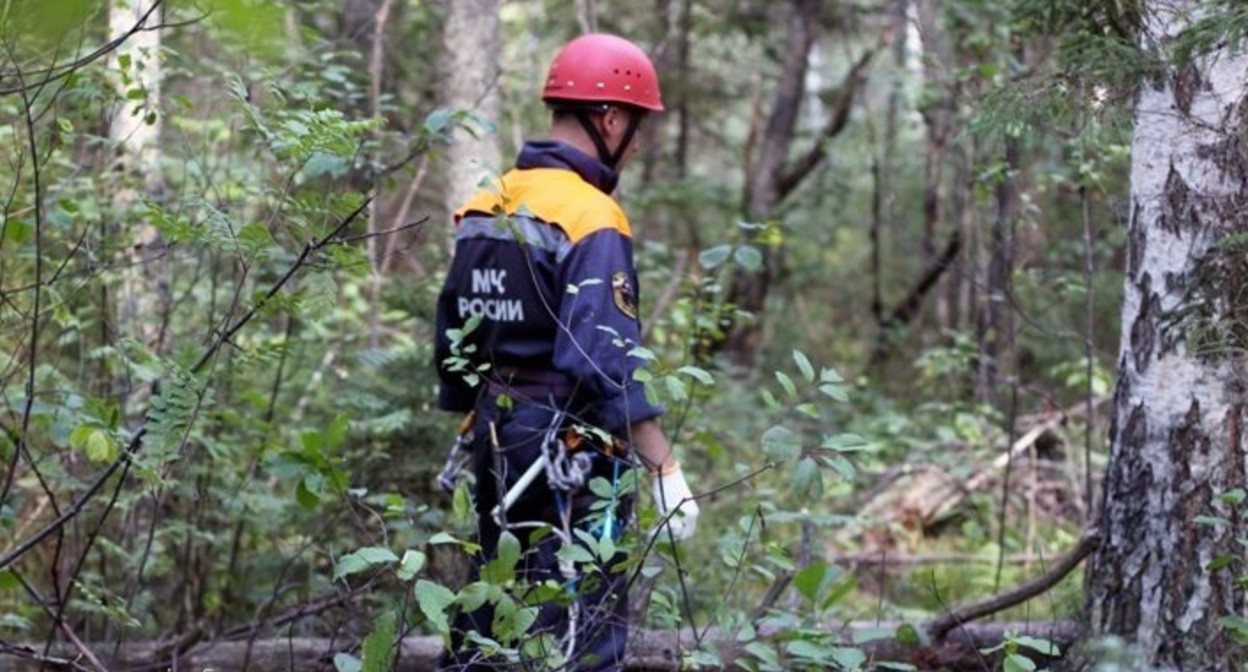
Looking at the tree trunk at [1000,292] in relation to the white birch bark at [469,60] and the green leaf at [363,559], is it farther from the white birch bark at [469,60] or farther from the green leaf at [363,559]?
the green leaf at [363,559]

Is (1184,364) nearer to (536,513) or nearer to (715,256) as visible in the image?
(715,256)

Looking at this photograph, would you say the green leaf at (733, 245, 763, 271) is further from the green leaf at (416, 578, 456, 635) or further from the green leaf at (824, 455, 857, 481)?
the green leaf at (416, 578, 456, 635)

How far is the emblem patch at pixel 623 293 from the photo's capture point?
14.9 feet

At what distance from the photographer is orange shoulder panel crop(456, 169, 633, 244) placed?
181 inches

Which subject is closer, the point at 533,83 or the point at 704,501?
the point at 704,501

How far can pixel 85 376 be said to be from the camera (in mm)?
6605

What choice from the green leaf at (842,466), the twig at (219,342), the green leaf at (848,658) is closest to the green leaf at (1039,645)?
the green leaf at (848,658)

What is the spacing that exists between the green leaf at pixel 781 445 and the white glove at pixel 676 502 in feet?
2.11

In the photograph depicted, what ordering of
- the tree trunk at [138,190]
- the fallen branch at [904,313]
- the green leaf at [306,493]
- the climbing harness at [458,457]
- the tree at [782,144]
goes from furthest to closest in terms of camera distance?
the fallen branch at [904,313] → the tree at [782,144] → the tree trunk at [138,190] → the climbing harness at [458,457] → the green leaf at [306,493]

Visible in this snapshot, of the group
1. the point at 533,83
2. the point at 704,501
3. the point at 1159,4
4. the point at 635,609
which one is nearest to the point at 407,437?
the point at 635,609

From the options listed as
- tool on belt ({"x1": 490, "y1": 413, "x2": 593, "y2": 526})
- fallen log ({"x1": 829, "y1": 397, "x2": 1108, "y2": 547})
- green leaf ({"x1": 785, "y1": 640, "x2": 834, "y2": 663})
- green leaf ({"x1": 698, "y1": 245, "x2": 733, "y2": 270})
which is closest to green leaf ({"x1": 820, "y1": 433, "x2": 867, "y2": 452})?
green leaf ({"x1": 785, "y1": 640, "x2": 834, "y2": 663})

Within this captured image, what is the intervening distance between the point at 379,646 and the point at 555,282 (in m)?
1.45

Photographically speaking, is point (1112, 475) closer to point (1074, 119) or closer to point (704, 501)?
point (1074, 119)

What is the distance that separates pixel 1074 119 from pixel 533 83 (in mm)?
10773
